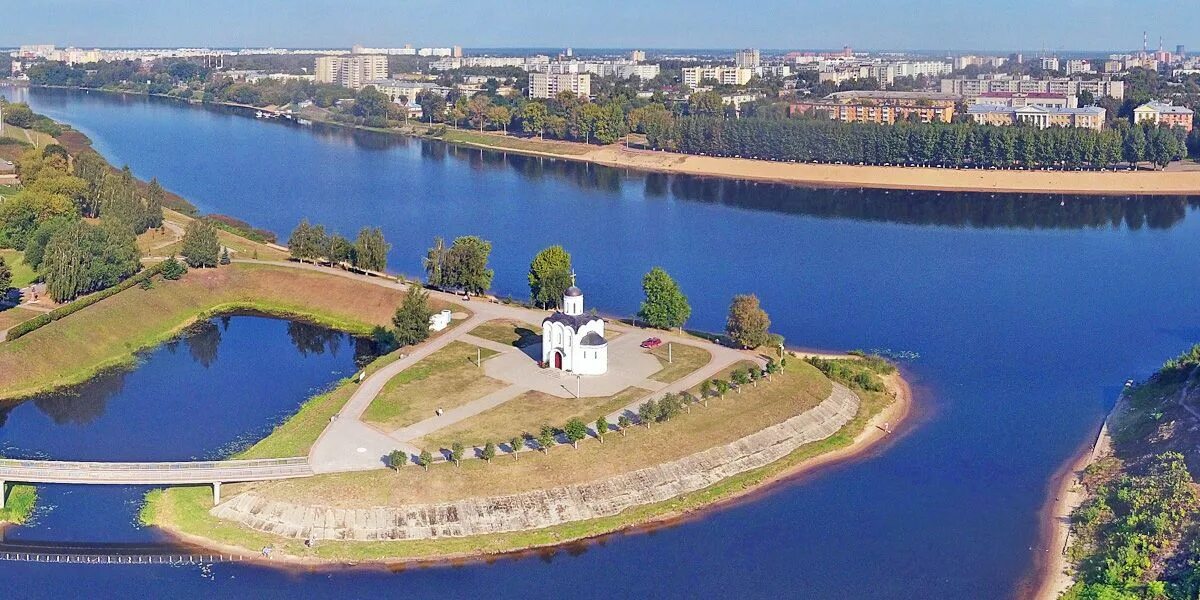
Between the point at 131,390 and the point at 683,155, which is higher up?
the point at 683,155

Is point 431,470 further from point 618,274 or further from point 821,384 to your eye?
point 618,274

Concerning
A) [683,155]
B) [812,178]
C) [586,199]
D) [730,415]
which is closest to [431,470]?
[730,415]

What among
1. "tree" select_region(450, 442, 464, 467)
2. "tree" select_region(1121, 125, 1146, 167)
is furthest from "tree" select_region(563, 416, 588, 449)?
"tree" select_region(1121, 125, 1146, 167)

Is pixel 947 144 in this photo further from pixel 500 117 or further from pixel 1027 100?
pixel 500 117

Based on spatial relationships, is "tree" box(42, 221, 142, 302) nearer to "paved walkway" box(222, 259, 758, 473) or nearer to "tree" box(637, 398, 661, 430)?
"paved walkway" box(222, 259, 758, 473)

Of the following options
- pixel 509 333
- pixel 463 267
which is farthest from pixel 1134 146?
pixel 509 333

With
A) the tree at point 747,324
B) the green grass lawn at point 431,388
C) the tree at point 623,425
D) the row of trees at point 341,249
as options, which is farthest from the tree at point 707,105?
the tree at point 623,425
